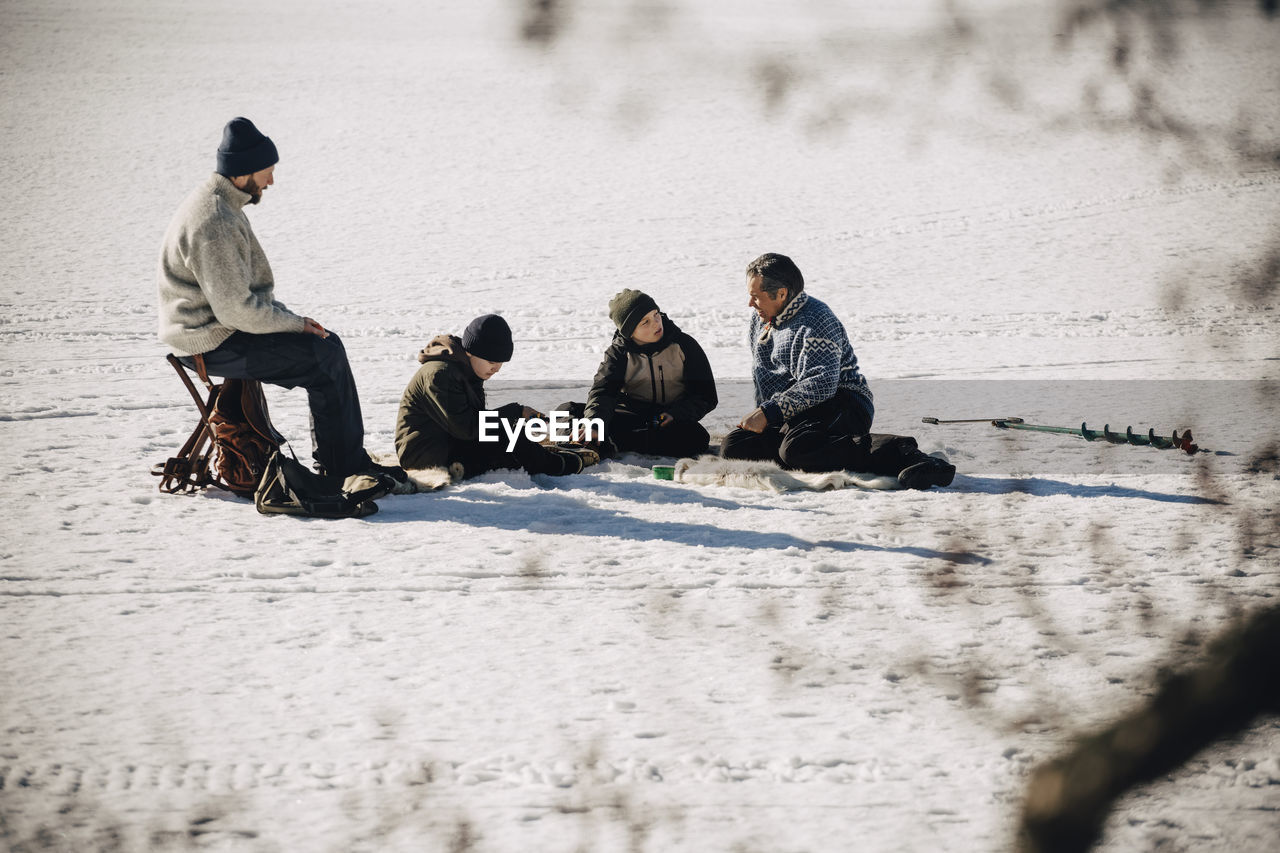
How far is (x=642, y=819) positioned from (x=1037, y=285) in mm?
7833

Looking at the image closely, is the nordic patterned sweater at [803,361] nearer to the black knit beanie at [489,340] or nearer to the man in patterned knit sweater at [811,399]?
the man in patterned knit sweater at [811,399]

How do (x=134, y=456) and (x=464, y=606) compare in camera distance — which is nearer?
(x=464, y=606)

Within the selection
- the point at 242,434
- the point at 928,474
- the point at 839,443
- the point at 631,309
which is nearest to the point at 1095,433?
the point at 928,474

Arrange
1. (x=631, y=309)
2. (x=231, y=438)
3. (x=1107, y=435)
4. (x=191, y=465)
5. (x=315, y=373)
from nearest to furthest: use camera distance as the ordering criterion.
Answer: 1. (x=315, y=373)
2. (x=231, y=438)
3. (x=191, y=465)
4. (x=631, y=309)
5. (x=1107, y=435)

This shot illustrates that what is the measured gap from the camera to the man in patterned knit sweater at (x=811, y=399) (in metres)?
4.57

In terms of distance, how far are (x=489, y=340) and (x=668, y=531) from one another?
1050mm

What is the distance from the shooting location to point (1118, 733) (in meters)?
0.56

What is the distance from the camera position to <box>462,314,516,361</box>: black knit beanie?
447cm

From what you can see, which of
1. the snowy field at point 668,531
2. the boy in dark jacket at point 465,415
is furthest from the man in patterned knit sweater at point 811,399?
the boy in dark jacket at point 465,415

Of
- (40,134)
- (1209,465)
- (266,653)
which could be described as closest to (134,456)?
(266,653)

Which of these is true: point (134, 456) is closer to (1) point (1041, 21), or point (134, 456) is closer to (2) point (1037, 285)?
(1) point (1041, 21)

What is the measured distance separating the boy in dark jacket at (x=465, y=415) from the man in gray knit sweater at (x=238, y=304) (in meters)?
0.35

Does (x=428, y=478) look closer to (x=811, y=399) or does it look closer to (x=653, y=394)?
(x=653, y=394)

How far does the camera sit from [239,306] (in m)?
3.96
